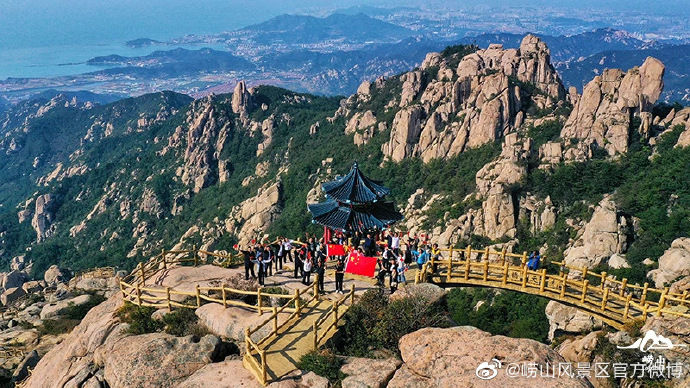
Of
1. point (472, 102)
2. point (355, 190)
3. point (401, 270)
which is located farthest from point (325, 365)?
point (472, 102)

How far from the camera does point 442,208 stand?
219 feet

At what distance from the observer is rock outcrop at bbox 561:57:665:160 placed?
61.2 m

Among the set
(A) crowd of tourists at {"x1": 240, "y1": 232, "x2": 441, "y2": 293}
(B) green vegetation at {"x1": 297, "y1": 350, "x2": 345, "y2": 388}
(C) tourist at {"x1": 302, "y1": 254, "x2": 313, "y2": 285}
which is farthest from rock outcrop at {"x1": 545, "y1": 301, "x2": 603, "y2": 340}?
(B) green vegetation at {"x1": 297, "y1": 350, "x2": 345, "y2": 388}

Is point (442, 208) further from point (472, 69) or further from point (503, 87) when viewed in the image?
point (472, 69)

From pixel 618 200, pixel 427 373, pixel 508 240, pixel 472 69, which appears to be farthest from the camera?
pixel 472 69

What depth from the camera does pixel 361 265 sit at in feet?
81.1

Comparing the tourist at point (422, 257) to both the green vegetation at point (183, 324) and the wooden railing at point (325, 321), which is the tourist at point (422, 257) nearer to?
the wooden railing at point (325, 321)

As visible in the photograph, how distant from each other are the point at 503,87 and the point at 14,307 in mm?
71535

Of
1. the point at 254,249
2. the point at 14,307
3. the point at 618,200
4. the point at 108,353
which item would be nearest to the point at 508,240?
the point at 618,200

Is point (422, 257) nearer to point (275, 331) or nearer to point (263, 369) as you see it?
point (275, 331)

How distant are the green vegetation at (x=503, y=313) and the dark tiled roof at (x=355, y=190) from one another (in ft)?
56.0

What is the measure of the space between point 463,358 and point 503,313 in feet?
99.2

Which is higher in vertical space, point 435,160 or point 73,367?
point 73,367

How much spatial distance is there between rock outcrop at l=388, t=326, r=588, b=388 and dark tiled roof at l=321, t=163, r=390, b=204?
11.4 m
